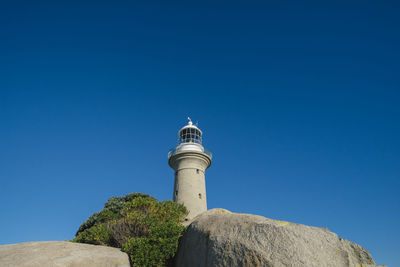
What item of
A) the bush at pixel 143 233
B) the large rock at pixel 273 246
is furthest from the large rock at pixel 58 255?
the large rock at pixel 273 246

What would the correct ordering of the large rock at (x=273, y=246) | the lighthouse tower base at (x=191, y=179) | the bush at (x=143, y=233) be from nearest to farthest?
the large rock at (x=273, y=246), the bush at (x=143, y=233), the lighthouse tower base at (x=191, y=179)

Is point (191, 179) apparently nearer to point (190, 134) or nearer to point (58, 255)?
point (190, 134)

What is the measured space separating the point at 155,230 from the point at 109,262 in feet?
9.15

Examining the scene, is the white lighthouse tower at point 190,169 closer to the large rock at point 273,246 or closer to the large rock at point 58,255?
the large rock at point 58,255

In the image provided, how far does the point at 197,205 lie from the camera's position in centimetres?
2650

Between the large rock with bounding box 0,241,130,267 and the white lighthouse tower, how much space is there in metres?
12.8

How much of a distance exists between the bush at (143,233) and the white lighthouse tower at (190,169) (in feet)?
24.2

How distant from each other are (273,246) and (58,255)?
30.5 feet

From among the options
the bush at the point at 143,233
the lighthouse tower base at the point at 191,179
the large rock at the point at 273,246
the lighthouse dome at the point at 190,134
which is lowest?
the large rock at the point at 273,246

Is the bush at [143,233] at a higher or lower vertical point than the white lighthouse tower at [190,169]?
lower

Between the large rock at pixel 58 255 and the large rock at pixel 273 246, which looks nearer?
the large rock at pixel 273 246

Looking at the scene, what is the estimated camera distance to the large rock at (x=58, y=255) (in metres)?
11.5

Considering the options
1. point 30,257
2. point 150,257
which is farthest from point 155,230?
point 30,257

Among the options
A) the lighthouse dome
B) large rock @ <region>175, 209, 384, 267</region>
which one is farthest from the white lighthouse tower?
large rock @ <region>175, 209, 384, 267</region>
